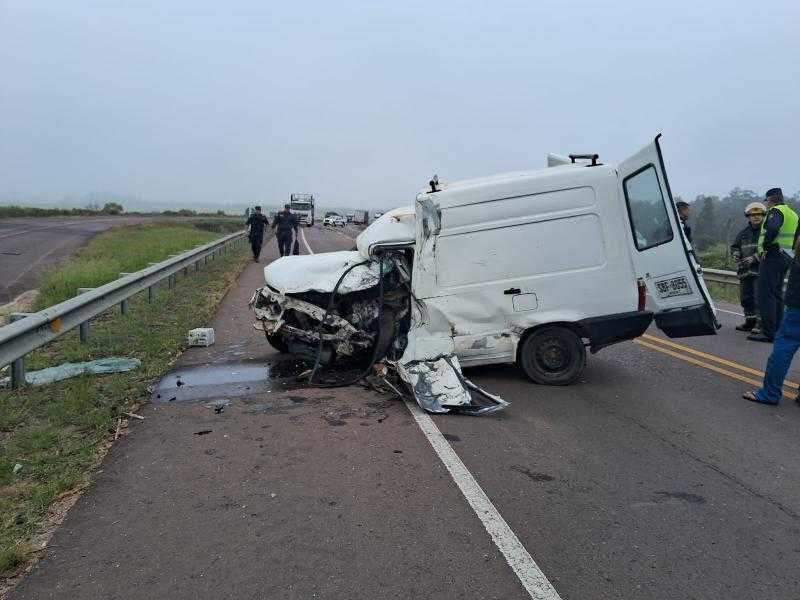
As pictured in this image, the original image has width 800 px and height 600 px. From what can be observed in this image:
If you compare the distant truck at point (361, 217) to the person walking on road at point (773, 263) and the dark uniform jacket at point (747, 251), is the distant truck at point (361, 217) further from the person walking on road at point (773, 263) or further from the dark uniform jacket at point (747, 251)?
the person walking on road at point (773, 263)

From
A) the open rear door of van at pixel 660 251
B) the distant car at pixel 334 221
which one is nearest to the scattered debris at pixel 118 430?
the open rear door of van at pixel 660 251

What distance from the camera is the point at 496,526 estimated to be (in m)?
3.58

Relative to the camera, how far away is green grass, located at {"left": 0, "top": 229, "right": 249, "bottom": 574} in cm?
384

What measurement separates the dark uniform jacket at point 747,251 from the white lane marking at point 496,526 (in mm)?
7278

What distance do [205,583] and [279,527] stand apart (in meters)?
0.61

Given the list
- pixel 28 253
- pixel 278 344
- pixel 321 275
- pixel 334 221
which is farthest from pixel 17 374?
pixel 334 221


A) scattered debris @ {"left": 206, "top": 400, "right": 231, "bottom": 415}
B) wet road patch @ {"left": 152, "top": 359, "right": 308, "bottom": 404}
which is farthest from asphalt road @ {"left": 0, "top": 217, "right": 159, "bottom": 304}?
scattered debris @ {"left": 206, "top": 400, "right": 231, "bottom": 415}

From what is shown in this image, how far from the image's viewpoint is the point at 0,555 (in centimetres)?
323

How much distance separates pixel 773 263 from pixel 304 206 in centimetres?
4702

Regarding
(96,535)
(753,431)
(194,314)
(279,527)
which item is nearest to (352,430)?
(279,527)

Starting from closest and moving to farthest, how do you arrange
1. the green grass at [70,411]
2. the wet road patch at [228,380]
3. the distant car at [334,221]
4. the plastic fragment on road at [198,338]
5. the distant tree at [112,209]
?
A: the green grass at [70,411] → the wet road patch at [228,380] → the plastic fragment on road at [198,338] → the distant car at [334,221] → the distant tree at [112,209]

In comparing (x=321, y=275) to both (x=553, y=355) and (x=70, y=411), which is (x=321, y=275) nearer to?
(x=553, y=355)

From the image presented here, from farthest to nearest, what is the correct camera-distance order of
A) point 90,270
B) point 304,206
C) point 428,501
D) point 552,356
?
point 304,206 < point 90,270 < point 552,356 < point 428,501

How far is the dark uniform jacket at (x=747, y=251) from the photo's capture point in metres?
9.94
